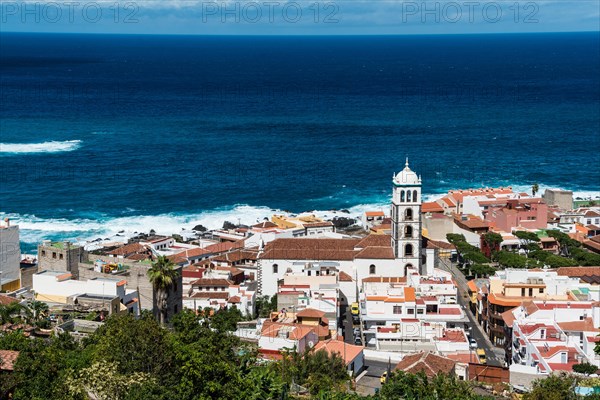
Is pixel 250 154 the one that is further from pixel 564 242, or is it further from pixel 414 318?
pixel 414 318

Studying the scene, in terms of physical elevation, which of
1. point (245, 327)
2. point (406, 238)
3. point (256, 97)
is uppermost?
point (256, 97)

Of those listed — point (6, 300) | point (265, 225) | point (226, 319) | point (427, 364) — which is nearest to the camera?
point (427, 364)

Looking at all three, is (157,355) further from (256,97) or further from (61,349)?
(256,97)

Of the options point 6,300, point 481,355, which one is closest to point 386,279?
point 481,355

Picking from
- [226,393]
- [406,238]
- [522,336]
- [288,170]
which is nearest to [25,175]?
[288,170]

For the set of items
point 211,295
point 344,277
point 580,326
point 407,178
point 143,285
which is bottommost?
point 580,326

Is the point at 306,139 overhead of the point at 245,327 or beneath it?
overhead
